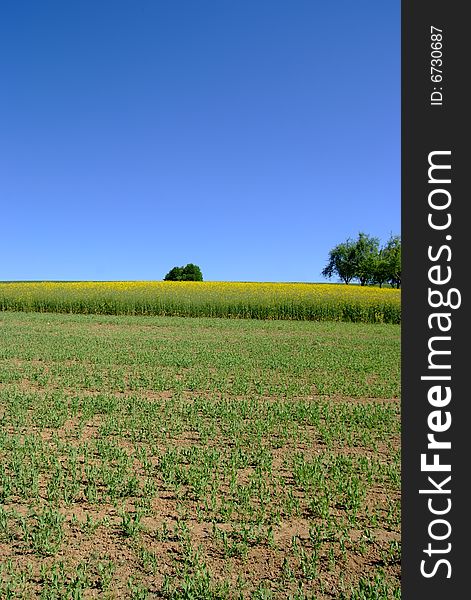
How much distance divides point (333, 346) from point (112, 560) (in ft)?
45.0

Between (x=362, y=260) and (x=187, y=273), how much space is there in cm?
2725

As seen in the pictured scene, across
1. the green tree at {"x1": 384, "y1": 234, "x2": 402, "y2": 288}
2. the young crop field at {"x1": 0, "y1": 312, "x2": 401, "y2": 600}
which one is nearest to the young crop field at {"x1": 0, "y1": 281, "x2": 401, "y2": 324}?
the young crop field at {"x1": 0, "y1": 312, "x2": 401, "y2": 600}

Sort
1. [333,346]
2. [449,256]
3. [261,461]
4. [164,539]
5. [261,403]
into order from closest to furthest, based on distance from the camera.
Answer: [449,256]
[164,539]
[261,461]
[261,403]
[333,346]

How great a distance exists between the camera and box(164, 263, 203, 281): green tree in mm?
78688

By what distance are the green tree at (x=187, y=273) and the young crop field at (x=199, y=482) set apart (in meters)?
66.2

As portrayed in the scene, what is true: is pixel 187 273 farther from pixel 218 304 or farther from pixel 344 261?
pixel 218 304

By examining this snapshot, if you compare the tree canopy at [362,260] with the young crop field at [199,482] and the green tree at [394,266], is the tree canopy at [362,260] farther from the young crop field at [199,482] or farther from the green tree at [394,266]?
the young crop field at [199,482]

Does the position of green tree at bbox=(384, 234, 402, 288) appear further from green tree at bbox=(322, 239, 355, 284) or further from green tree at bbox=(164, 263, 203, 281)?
green tree at bbox=(164, 263, 203, 281)

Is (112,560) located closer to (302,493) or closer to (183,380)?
(302,493)

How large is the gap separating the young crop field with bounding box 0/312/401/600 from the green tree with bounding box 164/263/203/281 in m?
66.2

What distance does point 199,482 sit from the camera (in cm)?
532

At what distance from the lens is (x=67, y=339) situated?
57.8ft

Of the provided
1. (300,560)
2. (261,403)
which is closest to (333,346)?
→ (261,403)

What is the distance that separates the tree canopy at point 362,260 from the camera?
73.6m
